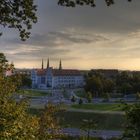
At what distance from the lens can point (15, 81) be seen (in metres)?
15.9

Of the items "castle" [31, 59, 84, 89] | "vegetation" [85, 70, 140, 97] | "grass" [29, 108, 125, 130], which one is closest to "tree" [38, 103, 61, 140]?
"grass" [29, 108, 125, 130]

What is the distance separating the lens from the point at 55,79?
169375 mm

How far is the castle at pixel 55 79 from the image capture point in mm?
170000

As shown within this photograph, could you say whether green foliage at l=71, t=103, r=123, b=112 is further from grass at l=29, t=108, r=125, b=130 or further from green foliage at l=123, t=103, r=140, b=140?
green foliage at l=123, t=103, r=140, b=140

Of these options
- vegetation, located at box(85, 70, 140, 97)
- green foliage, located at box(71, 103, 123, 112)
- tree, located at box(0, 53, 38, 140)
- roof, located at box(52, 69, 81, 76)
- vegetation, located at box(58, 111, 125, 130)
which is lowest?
vegetation, located at box(58, 111, 125, 130)

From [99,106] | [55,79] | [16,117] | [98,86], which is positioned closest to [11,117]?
[16,117]

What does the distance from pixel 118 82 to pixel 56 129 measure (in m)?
107

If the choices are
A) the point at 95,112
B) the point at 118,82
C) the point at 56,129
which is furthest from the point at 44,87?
the point at 56,129

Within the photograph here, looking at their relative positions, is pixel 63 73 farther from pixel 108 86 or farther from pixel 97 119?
pixel 97 119

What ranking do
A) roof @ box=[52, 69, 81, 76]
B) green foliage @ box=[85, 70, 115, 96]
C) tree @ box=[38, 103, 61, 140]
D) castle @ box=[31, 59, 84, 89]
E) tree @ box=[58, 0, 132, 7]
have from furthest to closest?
1. roof @ box=[52, 69, 81, 76]
2. castle @ box=[31, 59, 84, 89]
3. green foliage @ box=[85, 70, 115, 96]
4. tree @ box=[38, 103, 61, 140]
5. tree @ box=[58, 0, 132, 7]

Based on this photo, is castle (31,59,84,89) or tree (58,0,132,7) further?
castle (31,59,84,89)

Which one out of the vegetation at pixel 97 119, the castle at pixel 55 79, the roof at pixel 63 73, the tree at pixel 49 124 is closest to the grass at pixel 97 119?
the vegetation at pixel 97 119

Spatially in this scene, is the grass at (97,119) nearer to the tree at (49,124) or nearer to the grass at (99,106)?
the grass at (99,106)

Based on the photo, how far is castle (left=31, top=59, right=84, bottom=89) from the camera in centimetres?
17000
